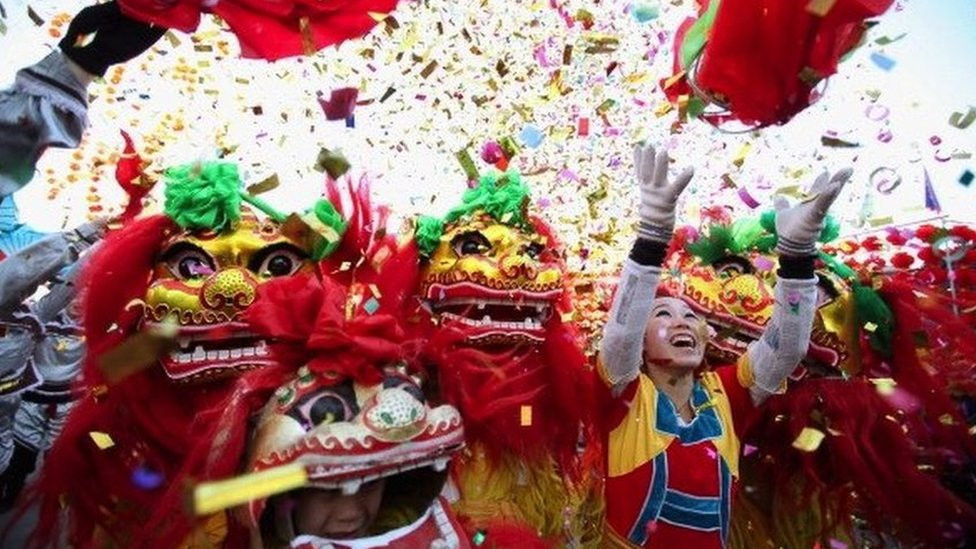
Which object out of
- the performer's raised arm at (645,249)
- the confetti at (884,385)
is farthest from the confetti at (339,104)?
the confetti at (884,385)

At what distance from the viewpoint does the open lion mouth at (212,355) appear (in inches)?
123

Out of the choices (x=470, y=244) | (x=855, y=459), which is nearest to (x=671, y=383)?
(x=855, y=459)

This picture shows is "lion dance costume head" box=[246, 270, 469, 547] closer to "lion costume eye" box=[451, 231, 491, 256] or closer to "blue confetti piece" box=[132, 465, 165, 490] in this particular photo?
"blue confetti piece" box=[132, 465, 165, 490]

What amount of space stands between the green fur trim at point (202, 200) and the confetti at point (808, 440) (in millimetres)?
2283

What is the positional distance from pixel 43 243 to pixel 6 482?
1.66 m

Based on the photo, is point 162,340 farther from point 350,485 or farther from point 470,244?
point 470,244

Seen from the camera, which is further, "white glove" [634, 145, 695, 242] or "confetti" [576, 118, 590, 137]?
"confetti" [576, 118, 590, 137]

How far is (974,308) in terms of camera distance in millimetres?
4191

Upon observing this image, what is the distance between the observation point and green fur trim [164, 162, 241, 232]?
334 centimetres

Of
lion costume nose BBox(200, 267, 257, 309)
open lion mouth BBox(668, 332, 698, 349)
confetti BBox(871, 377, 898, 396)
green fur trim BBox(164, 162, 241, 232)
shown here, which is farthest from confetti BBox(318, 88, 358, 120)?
confetti BBox(871, 377, 898, 396)

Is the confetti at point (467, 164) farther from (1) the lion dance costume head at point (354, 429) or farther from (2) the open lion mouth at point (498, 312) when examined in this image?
(1) the lion dance costume head at point (354, 429)

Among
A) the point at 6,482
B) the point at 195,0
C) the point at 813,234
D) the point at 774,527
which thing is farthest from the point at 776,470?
the point at 6,482

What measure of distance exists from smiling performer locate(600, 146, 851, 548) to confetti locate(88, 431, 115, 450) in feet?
5.42

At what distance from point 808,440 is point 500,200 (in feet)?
5.15
